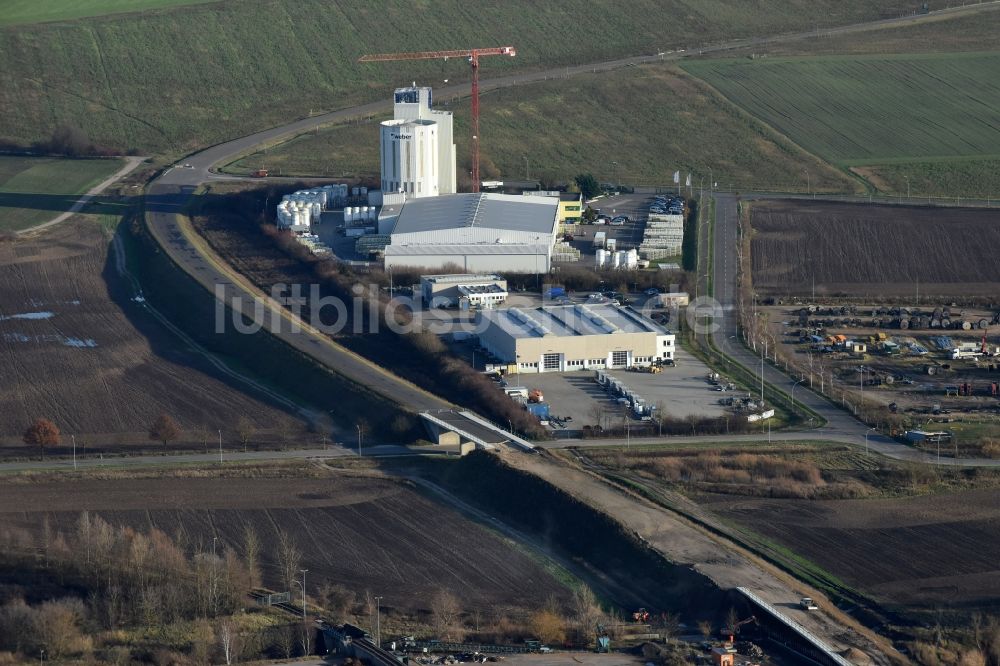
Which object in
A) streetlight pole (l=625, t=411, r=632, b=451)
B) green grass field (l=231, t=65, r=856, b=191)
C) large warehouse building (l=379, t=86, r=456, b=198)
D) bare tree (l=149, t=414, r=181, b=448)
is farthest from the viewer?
green grass field (l=231, t=65, r=856, b=191)

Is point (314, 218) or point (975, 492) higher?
point (314, 218)

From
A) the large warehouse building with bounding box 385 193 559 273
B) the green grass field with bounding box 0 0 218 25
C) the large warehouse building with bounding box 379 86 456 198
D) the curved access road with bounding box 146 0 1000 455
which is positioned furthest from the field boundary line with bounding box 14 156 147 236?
the green grass field with bounding box 0 0 218 25

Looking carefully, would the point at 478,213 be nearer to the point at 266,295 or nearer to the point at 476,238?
the point at 476,238

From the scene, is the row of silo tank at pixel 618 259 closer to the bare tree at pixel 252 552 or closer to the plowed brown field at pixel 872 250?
the plowed brown field at pixel 872 250

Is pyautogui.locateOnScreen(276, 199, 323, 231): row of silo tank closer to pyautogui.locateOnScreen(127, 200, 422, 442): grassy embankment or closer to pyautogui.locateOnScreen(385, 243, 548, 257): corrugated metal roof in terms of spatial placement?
pyautogui.locateOnScreen(127, 200, 422, 442): grassy embankment

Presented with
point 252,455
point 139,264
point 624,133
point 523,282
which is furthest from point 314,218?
point 252,455

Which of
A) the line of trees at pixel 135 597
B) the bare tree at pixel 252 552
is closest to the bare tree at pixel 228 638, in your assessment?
the line of trees at pixel 135 597

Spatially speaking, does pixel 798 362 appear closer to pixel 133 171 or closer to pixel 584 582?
pixel 584 582
